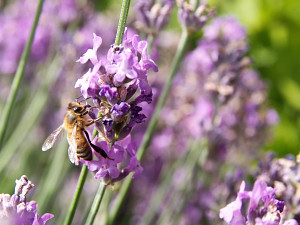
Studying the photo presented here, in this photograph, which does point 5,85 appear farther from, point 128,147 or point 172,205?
point 128,147

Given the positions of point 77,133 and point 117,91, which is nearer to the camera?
point 117,91

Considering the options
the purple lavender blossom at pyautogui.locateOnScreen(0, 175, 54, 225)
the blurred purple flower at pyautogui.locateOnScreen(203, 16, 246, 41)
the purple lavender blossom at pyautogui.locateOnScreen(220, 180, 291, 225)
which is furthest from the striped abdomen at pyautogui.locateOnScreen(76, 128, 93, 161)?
the blurred purple flower at pyautogui.locateOnScreen(203, 16, 246, 41)

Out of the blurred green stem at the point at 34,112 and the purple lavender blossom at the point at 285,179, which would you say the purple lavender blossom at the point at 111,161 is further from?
the blurred green stem at the point at 34,112

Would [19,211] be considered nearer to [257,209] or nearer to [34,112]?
[257,209]

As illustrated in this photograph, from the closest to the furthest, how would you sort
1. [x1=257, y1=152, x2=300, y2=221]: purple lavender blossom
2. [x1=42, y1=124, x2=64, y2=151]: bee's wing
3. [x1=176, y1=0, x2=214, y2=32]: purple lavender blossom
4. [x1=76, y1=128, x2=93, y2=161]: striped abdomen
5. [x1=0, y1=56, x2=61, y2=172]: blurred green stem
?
[x1=76, y1=128, x2=93, y2=161]: striped abdomen
[x1=42, y1=124, x2=64, y2=151]: bee's wing
[x1=257, y1=152, x2=300, y2=221]: purple lavender blossom
[x1=176, y1=0, x2=214, y2=32]: purple lavender blossom
[x1=0, y1=56, x2=61, y2=172]: blurred green stem

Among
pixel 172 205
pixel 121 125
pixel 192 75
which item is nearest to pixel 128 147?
pixel 121 125

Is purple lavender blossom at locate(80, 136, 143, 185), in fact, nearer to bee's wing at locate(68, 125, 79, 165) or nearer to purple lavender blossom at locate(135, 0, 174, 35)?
bee's wing at locate(68, 125, 79, 165)

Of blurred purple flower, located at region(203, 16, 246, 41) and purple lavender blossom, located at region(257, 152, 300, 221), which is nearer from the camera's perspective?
purple lavender blossom, located at region(257, 152, 300, 221)

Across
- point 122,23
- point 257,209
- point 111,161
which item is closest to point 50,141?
point 111,161
